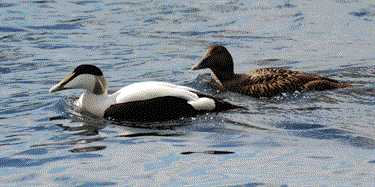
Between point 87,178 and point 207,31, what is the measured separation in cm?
1035

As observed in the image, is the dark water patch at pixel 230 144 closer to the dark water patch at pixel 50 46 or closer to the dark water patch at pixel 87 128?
the dark water patch at pixel 87 128

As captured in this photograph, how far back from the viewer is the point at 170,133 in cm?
761

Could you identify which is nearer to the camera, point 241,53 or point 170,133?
point 170,133

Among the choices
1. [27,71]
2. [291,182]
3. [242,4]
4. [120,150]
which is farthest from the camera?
[242,4]

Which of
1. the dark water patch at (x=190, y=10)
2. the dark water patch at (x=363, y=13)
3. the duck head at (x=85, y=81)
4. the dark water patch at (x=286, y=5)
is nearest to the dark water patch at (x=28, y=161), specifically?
the duck head at (x=85, y=81)

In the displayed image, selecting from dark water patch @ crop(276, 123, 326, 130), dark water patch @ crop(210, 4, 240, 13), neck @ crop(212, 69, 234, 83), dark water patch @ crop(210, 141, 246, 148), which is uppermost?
dark water patch @ crop(210, 4, 240, 13)

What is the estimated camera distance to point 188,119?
8242 mm

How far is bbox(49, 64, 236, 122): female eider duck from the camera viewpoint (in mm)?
8195

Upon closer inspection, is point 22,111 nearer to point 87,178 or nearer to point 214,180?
point 87,178

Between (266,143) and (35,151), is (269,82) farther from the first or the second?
(35,151)

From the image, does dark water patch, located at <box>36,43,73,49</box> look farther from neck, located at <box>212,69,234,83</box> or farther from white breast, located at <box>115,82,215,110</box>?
white breast, located at <box>115,82,215,110</box>

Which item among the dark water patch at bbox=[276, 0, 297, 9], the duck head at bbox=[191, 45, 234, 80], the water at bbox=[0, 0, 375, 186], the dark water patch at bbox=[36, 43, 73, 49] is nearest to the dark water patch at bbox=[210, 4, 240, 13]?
the water at bbox=[0, 0, 375, 186]

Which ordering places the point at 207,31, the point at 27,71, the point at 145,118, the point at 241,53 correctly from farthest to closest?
the point at 207,31, the point at 241,53, the point at 27,71, the point at 145,118

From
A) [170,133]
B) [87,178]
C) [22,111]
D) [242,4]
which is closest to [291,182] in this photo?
[87,178]
